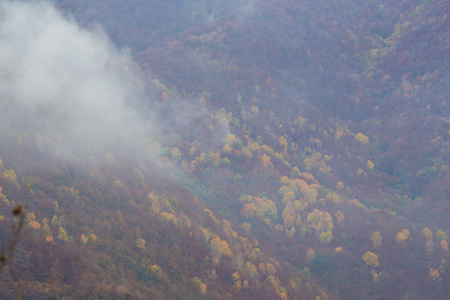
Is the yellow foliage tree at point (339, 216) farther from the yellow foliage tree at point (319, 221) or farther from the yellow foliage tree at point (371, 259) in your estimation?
the yellow foliage tree at point (371, 259)

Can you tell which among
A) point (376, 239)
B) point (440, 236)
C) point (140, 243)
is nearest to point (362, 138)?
point (440, 236)

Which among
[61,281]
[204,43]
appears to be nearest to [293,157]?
[204,43]

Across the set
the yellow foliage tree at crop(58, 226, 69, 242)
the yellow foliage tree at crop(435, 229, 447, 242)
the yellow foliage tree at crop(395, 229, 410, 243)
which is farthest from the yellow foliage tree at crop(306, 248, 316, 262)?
the yellow foliage tree at crop(58, 226, 69, 242)

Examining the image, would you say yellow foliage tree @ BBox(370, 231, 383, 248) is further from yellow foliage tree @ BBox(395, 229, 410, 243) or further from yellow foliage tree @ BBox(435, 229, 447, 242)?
yellow foliage tree @ BBox(435, 229, 447, 242)

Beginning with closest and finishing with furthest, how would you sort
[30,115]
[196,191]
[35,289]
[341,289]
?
1. [35,289]
2. [341,289]
3. [30,115]
4. [196,191]

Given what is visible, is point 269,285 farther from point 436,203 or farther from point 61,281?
point 436,203

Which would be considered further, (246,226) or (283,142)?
(283,142)

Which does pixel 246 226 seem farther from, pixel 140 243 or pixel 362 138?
pixel 362 138

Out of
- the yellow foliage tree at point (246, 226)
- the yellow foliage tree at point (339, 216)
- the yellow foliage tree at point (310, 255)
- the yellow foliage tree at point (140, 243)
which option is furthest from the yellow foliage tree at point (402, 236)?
the yellow foliage tree at point (140, 243)
